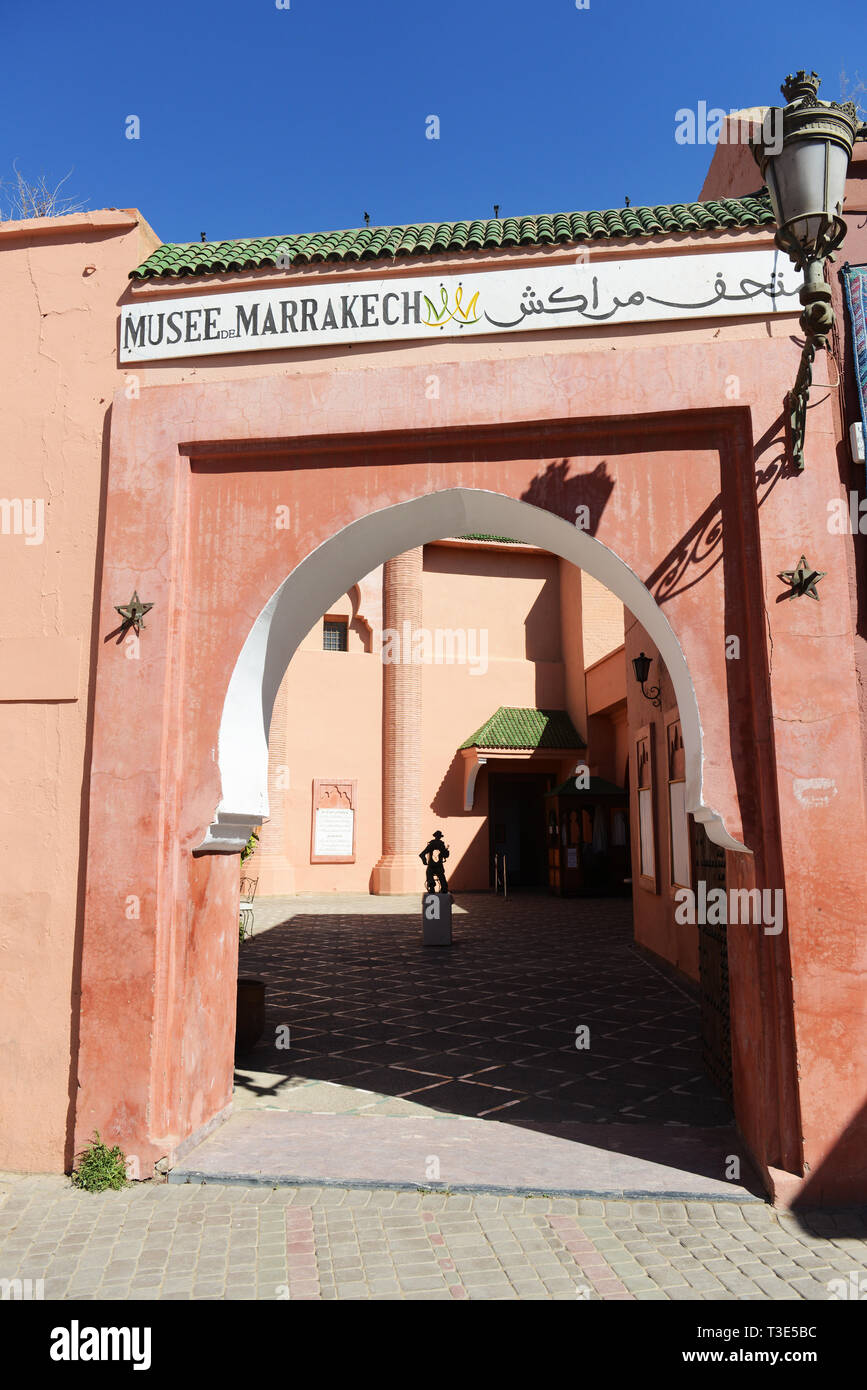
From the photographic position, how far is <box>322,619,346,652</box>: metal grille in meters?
20.4

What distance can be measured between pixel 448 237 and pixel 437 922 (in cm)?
909

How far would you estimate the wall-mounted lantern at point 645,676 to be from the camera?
10625 millimetres

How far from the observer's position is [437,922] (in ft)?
40.5

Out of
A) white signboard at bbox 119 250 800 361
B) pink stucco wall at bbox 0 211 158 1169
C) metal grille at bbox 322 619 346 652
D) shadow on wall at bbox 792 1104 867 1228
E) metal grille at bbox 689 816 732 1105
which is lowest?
shadow on wall at bbox 792 1104 867 1228

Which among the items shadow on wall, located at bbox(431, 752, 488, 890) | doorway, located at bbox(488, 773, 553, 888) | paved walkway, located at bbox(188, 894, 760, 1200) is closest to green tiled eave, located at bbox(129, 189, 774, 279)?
paved walkway, located at bbox(188, 894, 760, 1200)

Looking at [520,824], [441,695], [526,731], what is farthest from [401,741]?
[520,824]

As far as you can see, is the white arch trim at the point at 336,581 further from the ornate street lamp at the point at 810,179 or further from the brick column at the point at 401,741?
the brick column at the point at 401,741

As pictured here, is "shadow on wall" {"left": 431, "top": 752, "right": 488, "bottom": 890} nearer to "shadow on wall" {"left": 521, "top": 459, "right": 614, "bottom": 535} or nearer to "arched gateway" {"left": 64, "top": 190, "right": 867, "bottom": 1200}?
"arched gateway" {"left": 64, "top": 190, "right": 867, "bottom": 1200}

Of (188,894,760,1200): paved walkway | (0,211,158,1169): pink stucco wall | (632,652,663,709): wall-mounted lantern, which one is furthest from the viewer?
(632,652,663,709): wall-mounted lantern

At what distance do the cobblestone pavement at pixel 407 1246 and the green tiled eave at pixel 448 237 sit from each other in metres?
5.18

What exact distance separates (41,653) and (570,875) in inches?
612

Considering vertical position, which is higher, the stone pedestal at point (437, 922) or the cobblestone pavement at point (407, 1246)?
the stone pedestal at point (437, 922)

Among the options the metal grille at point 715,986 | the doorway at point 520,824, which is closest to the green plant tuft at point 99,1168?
the metal grille at point 715,986

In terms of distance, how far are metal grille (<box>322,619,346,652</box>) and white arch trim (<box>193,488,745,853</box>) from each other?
571 inches
